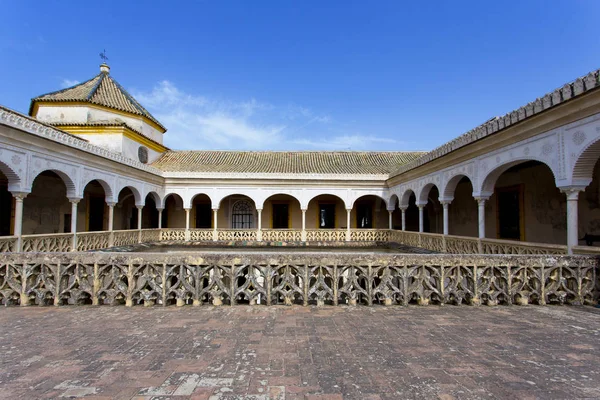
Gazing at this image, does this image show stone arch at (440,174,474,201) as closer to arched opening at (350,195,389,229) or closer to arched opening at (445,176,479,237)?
arched opening at (445,176,479,237)

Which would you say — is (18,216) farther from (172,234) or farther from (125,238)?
(172,234)

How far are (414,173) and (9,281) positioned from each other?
12415 mm

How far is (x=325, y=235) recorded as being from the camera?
15.9 meters

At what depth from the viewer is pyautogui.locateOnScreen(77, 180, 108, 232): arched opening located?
549 inches

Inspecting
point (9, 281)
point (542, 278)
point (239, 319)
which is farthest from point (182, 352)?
point (542, 278)

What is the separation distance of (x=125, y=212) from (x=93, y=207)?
2316mm

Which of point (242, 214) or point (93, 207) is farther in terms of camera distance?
point (242, 214)

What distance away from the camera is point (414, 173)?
12.8m

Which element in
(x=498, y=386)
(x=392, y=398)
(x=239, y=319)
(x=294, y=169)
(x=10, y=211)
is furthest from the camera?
(x=294, y=169)

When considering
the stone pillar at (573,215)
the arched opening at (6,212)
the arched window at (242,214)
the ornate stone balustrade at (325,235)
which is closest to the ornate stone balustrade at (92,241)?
the arched opening at (6,212)

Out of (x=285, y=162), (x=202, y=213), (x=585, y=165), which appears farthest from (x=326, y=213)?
(x=585, y=165)

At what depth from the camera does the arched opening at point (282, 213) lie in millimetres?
18188

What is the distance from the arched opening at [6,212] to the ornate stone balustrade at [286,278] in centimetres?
904

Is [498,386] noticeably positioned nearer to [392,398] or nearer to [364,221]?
[392,398]
